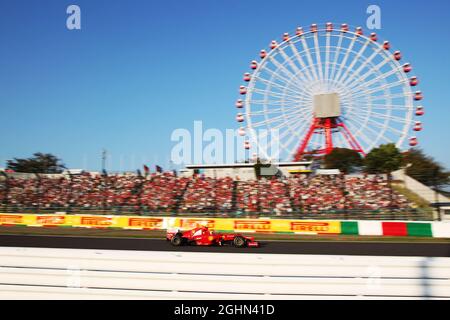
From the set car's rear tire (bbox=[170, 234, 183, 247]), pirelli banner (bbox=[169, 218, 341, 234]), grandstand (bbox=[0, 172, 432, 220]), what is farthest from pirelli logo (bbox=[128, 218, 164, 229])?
car's rear tire (bbox=[170, 234, 183, 247])

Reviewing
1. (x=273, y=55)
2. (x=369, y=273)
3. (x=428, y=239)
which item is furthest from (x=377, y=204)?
(x=273, y=55)

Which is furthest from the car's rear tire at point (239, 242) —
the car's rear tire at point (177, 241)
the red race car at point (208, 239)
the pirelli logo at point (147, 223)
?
the pirelli logo at point (147, 223)

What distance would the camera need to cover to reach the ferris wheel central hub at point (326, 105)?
1288 inches

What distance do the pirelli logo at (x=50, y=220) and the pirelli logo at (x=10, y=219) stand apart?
44.0 inches

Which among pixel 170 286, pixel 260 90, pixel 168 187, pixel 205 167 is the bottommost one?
pixel 170 286

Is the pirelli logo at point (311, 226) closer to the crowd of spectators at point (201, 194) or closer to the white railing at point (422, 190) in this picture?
the crowd of spectators at point (201, 194)

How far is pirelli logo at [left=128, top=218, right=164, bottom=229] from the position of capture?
18.0 metres

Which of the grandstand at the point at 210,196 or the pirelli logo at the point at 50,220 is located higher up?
the grandstand at the point at 210,196

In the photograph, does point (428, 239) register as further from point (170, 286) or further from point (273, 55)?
point (273, 55)

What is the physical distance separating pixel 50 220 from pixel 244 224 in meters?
10.7

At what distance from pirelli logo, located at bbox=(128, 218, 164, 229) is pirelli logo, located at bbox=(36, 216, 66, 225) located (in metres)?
3.88

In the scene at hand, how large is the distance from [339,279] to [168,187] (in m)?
21.1

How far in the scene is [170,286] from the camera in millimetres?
3594

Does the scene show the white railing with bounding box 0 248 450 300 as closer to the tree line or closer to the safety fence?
the safety fence
